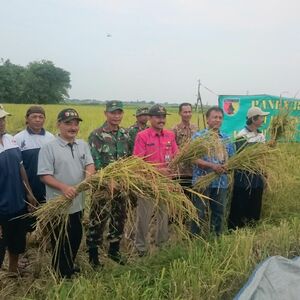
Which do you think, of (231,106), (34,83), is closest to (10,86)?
(34,83)

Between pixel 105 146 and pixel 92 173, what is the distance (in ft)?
1.92

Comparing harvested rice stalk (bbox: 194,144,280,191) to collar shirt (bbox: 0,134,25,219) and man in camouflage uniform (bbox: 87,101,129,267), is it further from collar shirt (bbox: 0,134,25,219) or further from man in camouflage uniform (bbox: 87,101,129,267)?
collar shirt (bbox: 0,134,25,219)

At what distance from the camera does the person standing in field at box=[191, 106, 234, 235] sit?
11.6ft

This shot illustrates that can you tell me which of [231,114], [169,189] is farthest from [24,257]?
[231,114]

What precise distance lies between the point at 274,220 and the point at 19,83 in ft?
153

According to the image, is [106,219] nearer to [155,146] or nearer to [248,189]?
[155,146]

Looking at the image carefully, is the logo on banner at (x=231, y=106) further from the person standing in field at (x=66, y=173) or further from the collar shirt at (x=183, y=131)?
the person standing in field at (x=66, y=173)

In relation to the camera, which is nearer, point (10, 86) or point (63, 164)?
point (63, 164)

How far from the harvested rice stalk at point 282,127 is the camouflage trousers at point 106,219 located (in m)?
1.79

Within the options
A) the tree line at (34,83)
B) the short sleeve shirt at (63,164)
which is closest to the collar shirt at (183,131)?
the short sleeve shirt at (63,164)

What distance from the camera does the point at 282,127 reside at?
12.9 ft

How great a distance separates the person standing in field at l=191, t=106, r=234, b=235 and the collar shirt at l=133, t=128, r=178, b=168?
0.84 feet

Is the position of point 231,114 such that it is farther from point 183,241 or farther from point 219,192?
point 183,241

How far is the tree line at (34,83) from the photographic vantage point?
44.1 m
